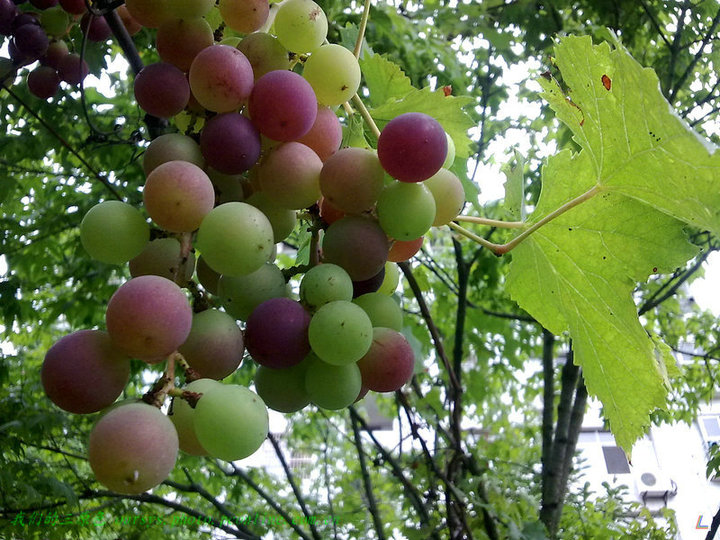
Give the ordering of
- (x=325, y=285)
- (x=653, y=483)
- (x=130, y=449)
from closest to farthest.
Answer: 1. (x=130, y=449)
2. (x=325, y=285)
3. (x=653, y=483)

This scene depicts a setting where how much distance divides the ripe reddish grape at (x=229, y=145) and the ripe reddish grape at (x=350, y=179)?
58 mm

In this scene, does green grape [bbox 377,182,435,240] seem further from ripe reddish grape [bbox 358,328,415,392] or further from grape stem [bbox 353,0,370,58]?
grape stem [bbox 353,0,370,58]

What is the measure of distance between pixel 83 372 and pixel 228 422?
0.09 metres

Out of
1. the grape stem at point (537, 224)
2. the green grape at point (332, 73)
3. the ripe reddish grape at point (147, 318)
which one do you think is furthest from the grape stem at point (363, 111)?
the ripe reddish grape at point (147, 318)

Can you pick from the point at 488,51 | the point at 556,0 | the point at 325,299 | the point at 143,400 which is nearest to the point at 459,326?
the point at 488,51

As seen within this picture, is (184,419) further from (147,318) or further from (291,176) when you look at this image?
(291,176)

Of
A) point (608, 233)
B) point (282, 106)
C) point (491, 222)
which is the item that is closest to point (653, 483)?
point (608, 233)

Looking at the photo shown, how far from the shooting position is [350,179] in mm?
438

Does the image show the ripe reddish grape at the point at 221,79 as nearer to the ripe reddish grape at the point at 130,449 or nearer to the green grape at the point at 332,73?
the green grape at the point at 332,73

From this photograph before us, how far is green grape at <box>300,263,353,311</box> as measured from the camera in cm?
42

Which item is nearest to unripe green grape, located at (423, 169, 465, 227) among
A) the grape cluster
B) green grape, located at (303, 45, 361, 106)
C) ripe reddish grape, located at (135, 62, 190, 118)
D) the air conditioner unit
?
green grape, located at (303, 45, 361, 106)

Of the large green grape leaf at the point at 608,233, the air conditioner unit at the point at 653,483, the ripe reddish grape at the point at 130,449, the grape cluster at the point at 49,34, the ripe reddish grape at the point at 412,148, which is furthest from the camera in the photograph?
the air conditioner unit at the point at 653,483

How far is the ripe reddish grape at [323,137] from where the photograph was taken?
1.62ft

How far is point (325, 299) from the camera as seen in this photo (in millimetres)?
421
